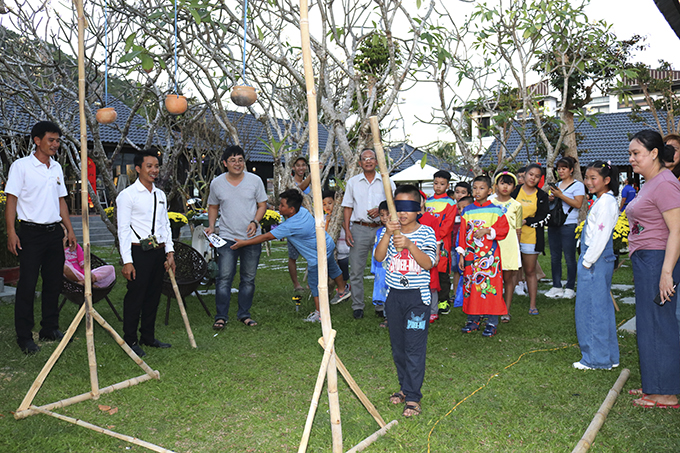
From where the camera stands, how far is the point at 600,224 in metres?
3.86

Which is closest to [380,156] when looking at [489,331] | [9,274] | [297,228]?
[297,228]

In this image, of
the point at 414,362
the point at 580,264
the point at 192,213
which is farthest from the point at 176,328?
the point at 192,213

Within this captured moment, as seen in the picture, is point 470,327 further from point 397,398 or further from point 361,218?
point 397,398

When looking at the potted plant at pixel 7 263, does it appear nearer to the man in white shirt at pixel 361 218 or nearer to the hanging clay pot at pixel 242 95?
the man in white shirt at pixel 361 218

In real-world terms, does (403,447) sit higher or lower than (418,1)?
lower

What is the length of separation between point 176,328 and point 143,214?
5.17 feet

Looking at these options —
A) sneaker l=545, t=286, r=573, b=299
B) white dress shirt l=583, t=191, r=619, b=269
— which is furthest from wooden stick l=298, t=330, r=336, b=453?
sneaker l=545, t=286, r=573, b=299

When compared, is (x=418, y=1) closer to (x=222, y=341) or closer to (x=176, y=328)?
(x=222, y=341)

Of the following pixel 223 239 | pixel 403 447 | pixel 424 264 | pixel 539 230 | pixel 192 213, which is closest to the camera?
pixel 403 447

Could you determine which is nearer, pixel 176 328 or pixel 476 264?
pixel 476 264

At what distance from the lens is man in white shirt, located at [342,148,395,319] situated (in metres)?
5.79

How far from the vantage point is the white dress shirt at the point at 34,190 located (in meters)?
4.45

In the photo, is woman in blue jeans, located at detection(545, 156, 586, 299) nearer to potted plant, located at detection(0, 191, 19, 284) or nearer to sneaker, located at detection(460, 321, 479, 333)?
sneaker, located at detection(460, 321, 479, 333)

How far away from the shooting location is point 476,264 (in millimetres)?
5070
